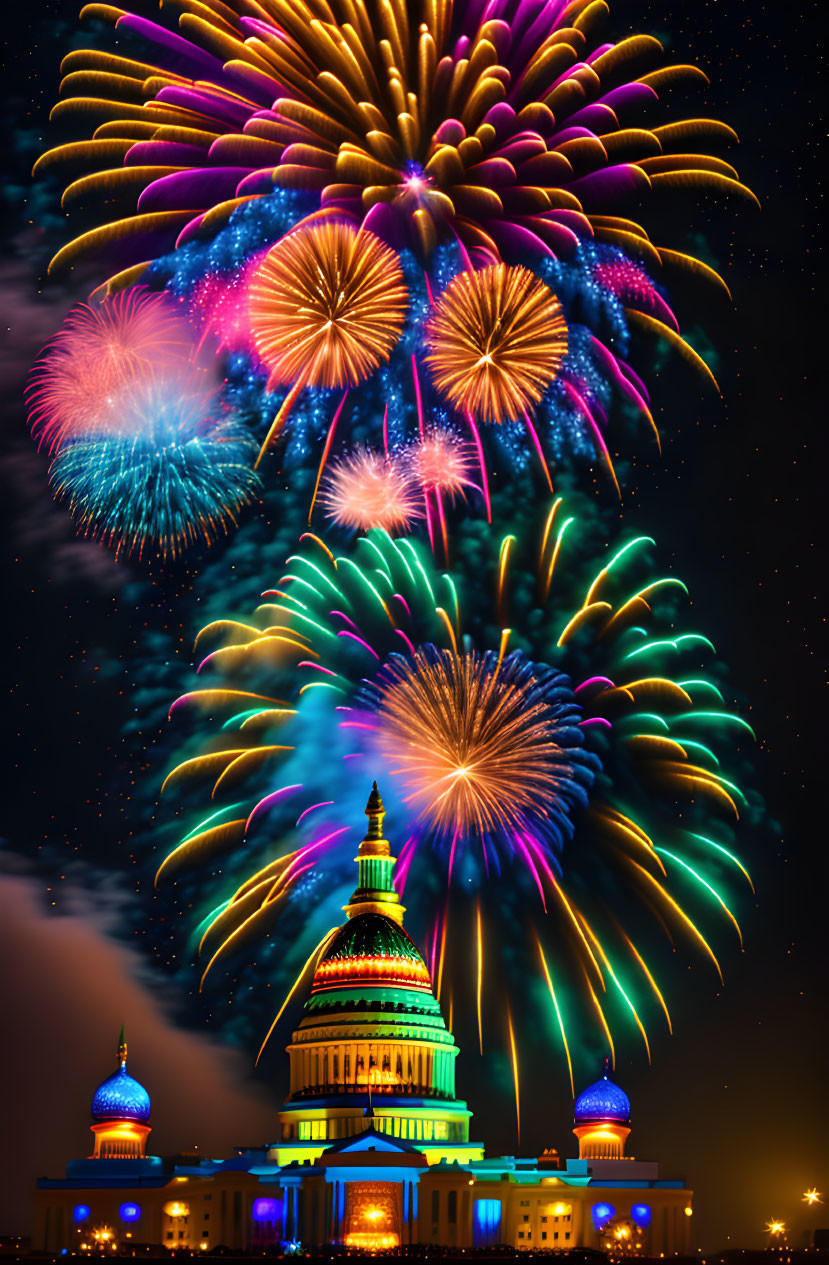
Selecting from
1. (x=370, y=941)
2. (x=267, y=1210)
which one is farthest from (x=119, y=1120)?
(x=370, y=941)

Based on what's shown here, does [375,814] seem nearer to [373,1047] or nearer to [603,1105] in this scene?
[373,1047]

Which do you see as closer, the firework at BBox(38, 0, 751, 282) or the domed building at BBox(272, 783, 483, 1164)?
the firework at BBox(38, 0, 751, 282)

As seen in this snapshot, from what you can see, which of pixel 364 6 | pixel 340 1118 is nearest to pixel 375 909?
pixel 340 1118

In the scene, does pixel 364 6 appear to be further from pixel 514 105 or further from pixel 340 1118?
pixel 340 1118

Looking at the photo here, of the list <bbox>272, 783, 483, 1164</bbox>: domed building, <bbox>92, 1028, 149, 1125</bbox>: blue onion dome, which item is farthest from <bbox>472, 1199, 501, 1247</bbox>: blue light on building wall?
<bbox>92, 1028, 149, 1125</bbox>: blue onion dome

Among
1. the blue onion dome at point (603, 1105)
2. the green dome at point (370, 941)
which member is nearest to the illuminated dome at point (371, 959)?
the green dome at point (370, 941)

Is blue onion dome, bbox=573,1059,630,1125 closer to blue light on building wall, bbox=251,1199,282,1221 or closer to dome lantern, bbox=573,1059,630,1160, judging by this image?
dome lantern, bbox=573,1059,630,1160
